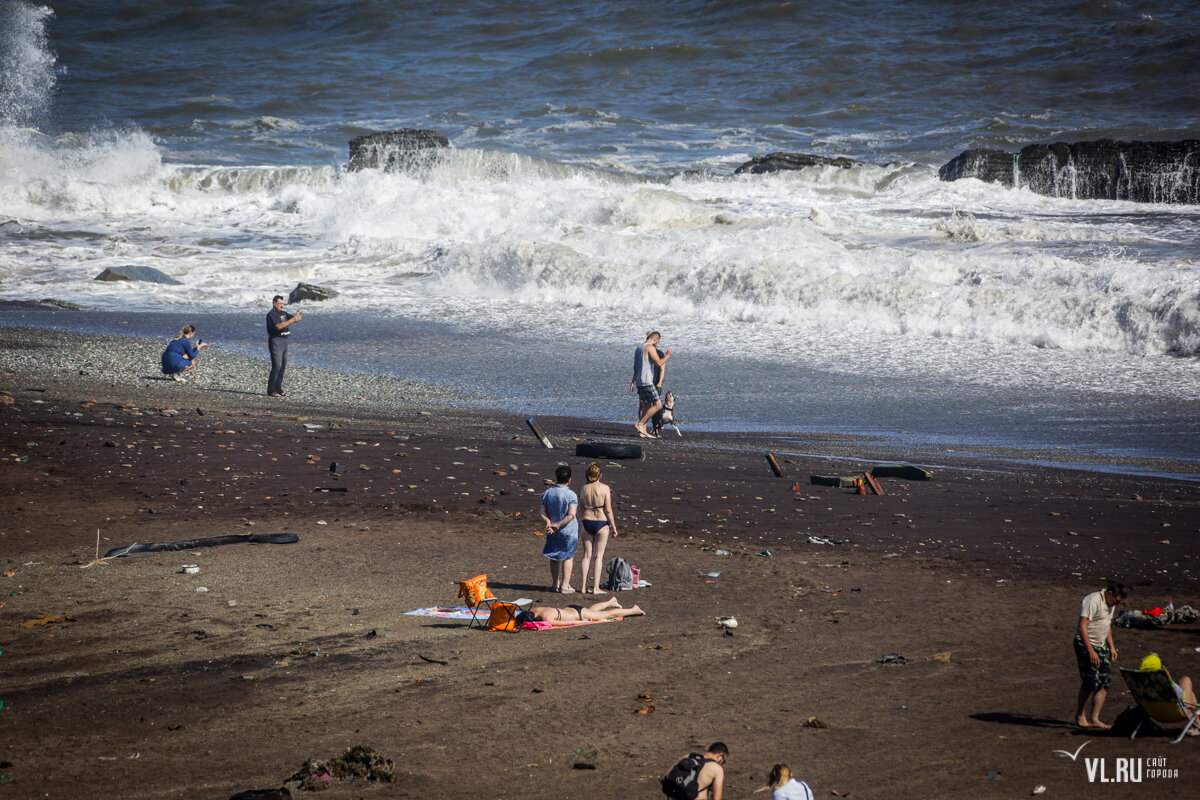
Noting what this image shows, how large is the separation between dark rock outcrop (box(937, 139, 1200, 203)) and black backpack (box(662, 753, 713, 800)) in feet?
106

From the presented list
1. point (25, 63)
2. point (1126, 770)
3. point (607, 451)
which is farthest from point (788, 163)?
point (25, 63)

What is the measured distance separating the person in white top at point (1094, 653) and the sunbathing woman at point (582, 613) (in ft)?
9.82

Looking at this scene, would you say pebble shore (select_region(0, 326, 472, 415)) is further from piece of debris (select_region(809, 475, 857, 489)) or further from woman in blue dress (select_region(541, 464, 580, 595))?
woman in blue dress (select_region(541, 464, 580, 595))

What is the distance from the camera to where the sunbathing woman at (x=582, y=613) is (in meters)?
7.63

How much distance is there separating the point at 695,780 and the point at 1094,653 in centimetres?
259

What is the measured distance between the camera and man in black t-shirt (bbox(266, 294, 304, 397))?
53.3ft

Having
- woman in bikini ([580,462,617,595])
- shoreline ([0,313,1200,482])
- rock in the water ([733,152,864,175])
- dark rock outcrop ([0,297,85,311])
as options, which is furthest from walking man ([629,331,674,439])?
rock in the water ([733,152,864,175])

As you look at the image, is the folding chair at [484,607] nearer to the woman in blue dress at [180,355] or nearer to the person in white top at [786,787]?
the person in white top at [786,787]

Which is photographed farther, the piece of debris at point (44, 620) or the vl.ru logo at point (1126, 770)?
the piece of debris at point (44, 620)

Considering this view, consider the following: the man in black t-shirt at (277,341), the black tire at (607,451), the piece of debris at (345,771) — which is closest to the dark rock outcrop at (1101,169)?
the black tire at (607,451)

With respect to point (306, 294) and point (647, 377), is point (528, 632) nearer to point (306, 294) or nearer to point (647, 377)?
point (647, 377)

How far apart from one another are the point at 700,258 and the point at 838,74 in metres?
27.7

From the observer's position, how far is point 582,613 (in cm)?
777

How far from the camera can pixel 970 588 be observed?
28.2ft
